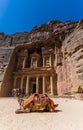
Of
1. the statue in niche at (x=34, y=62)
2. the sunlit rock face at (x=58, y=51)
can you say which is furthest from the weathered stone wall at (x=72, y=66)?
the statue in niche at (x=34, y=62)

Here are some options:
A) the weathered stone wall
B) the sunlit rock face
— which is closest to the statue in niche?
the sunlit rock face

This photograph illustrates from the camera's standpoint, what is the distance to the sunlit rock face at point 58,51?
1838 cm

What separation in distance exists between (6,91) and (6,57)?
7047 mm

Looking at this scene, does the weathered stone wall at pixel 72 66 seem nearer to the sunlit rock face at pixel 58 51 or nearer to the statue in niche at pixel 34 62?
the sunlit rock face at pixel 58 51

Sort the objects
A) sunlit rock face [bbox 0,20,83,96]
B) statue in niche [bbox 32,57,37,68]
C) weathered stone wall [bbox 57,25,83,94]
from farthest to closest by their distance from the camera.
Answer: statue in niche [bbox 32,57,37,68] < sunlit rock face [bbox 0,20,83,96] < weathered stone wall [bbox 57,25,83,94]

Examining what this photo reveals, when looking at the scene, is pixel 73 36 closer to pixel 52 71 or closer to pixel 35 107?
pixel 52 71

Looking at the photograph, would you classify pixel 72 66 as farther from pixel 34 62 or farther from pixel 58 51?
pixel 34 62

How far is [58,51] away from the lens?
25.2 metres

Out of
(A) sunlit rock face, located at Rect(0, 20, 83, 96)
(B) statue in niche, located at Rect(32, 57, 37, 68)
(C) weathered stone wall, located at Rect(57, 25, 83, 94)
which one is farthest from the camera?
(B) statue in niche, located at Rect(32, 57, 37, 68)

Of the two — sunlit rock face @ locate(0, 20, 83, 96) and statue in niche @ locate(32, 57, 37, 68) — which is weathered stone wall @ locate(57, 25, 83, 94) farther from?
statue in niche @ locate(32, 57, 37, 68)

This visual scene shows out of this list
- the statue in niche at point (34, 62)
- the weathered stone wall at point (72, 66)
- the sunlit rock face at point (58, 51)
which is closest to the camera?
the weathered stone wall at point (72, 66)

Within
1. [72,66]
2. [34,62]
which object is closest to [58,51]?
[34,62]

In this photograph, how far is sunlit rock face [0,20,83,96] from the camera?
1838 centimetres

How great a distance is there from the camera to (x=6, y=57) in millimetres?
25578
